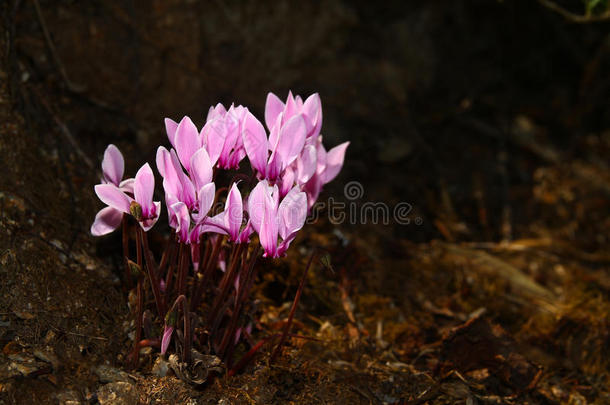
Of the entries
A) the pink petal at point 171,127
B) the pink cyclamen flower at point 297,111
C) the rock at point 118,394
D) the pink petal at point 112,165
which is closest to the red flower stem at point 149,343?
the rock at point 118,394

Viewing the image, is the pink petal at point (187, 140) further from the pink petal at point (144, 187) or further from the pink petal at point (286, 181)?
the pink petal at point (286, 181)

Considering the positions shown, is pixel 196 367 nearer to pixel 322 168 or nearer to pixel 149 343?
pixel 149 343

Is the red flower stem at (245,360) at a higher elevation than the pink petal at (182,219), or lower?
lower

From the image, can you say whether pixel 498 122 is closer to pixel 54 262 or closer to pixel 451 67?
pixel 451 67

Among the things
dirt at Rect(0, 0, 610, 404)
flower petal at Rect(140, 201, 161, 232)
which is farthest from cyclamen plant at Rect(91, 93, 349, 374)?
dirt at Rect(0, 0, 610, 404)

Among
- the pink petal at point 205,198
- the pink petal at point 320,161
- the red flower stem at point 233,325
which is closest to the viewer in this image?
the pink petal at point 205,198

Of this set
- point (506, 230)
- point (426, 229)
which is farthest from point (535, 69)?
point (426, 229)

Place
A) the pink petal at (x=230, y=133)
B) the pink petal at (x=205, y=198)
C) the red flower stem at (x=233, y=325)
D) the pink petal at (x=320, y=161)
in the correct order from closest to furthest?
the pink petal at (x=205, y=198) < the pink petal at (x=230, y=133) < the red flower stem at (x=233, y=325) < the pink petal at (x=320, y=161)
